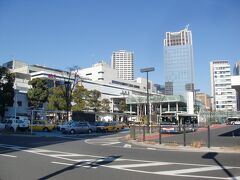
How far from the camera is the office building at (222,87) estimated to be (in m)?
172

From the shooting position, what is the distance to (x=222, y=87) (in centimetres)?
17775

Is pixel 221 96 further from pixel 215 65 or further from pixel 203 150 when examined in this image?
pixel 203 150

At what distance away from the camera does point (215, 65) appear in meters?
183

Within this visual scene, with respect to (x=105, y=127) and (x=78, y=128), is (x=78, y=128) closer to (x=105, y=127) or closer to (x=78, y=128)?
(x=78, y=128)

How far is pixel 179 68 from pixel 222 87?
4271 centimetres

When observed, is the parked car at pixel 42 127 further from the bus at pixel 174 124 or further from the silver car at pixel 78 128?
the bus at pixel 174 124

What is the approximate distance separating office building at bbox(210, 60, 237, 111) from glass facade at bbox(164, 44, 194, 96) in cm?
2960

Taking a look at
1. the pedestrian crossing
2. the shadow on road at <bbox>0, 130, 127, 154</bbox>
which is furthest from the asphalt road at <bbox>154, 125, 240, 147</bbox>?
the pedestrian crossing

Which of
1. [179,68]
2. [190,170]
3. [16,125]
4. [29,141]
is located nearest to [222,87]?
[179,68]

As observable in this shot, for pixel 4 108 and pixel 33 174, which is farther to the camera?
pixel 4 108

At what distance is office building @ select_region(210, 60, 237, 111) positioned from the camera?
172m

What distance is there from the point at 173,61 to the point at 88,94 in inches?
3001

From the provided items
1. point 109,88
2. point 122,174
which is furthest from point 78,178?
point 109,88

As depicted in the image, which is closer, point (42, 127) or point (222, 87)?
point (42, 127)
